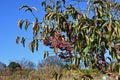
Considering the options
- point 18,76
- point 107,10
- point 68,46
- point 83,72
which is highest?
point 18,76

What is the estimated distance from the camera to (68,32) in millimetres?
4055

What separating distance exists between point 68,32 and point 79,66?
1.16 ft

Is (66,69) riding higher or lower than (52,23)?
lower

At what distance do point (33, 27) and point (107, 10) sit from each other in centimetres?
80

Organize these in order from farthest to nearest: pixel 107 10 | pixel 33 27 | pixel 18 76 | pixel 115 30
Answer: pixel 18 76 < pixel 107 10 < pixel 33 27 < pixel 115 30

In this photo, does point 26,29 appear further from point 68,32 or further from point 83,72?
point 83,72

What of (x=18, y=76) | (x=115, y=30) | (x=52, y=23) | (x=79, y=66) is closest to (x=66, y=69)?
(x=79, y=66)

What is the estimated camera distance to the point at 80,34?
3910 millimetres

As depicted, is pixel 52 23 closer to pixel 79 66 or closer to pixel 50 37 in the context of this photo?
pixel 50 37

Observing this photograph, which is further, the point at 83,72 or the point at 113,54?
the point at 83,72

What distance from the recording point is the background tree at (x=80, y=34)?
379 centimetres

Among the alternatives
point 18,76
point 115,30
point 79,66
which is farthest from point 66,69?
point 18,76

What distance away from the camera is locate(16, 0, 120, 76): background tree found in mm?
3795

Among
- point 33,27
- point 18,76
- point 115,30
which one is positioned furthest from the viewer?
point 18,76
